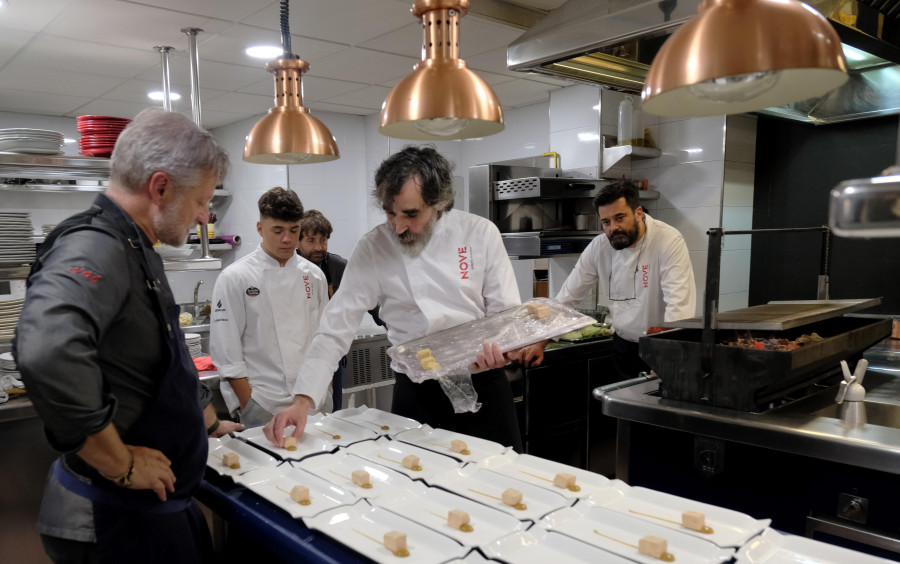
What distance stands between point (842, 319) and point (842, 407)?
730 millimetres

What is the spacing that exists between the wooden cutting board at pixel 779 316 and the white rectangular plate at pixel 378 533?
3.77 ft

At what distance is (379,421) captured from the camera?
6.46 ft

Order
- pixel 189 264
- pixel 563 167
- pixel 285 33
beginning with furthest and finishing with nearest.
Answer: pixel 563 167
pixel 189 264
pixel 285 33

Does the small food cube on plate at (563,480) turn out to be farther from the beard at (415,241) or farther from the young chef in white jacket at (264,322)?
the young chef in white jacket at (264,322)

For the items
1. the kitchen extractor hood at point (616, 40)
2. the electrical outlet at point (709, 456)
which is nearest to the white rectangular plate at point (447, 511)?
the electrical outlet at point (709, 456)

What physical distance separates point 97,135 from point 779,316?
10.4 ft

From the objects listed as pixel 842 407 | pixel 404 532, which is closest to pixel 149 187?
pixel 404 532

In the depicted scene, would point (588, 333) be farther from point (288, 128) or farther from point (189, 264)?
point (288, 128)

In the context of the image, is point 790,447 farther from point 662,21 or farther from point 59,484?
point 59,484

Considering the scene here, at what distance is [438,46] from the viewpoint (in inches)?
60.0

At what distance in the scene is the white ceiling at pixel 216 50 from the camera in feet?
9.97

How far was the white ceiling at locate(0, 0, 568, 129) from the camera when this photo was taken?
9.97 feet

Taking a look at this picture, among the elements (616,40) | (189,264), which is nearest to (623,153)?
(616,40)

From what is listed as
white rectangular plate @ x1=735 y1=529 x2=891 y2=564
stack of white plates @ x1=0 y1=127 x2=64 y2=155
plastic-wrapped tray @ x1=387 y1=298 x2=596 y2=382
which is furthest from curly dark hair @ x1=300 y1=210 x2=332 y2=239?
white rectangular plate @ x1=735 y1=529 x2=891 y2=564
